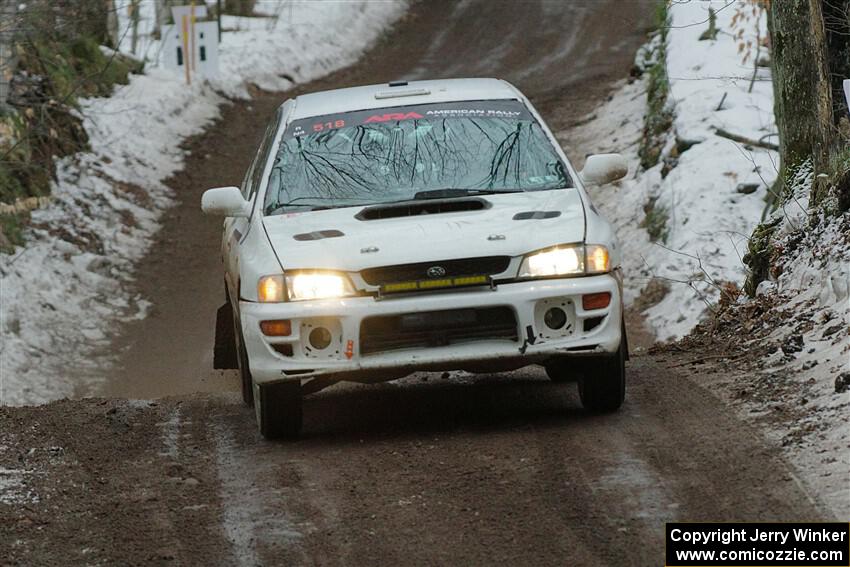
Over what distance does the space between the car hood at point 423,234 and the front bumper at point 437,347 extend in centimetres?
19

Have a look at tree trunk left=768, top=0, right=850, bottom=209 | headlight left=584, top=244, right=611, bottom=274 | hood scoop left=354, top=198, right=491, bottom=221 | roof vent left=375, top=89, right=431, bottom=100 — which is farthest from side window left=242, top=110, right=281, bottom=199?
tree trunk left=768, top=0, right=850, bottom=209

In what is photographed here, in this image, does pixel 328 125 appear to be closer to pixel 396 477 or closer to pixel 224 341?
pixel 224 341

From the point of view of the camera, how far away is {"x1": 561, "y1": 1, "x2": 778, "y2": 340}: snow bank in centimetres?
1403

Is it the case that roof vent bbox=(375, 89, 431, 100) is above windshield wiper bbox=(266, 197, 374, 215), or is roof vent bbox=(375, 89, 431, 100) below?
above

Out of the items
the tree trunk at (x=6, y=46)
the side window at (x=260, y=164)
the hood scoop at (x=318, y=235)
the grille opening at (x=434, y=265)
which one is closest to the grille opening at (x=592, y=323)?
the grille opening at (x=434, y=265)

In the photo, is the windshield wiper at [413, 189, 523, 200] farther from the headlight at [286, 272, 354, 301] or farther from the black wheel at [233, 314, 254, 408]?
the black wheel at [233, 314, 254, 408]

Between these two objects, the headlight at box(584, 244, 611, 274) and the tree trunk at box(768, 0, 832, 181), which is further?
the tree trunk at box(768, 0, 832, 181)

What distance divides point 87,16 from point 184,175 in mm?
5423

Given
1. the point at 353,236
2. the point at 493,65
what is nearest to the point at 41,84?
the point at 493,65

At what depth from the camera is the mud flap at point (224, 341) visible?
10.1 meters

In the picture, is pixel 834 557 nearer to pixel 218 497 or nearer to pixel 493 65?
pixel 218 497

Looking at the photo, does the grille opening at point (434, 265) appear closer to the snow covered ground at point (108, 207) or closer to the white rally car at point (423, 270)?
the white rally car at point (423, 270)

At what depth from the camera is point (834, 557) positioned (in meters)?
4.91

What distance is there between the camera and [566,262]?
23.0 feet
